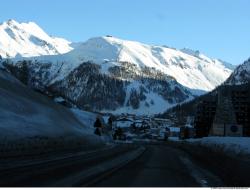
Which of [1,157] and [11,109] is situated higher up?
[11,109]

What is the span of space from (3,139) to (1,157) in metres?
3.45

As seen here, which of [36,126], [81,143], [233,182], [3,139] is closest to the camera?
[233,182]

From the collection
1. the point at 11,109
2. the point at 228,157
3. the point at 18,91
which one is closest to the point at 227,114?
the point at 18,91

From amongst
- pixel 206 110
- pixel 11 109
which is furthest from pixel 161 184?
pixel 206 110

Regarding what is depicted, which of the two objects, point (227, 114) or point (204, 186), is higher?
point (227, 114)

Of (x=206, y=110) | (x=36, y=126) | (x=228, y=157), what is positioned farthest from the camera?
(x=206, y=110)

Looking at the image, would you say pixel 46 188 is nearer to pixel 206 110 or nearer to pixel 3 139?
pixel 3 139

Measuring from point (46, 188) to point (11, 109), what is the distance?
4801 centimetres

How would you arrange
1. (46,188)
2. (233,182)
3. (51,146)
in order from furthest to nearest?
1. (51,146)
2. (233,182)
3. (46,188)

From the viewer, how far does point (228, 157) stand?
90.9 ft

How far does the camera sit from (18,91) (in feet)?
287

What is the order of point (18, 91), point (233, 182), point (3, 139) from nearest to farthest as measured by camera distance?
1. point (233, 182)
2. point (3, 139)
3. point (18, 91)

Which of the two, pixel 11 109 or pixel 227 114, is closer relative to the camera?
pixel 11 109

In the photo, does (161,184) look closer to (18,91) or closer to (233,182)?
(233,182)
